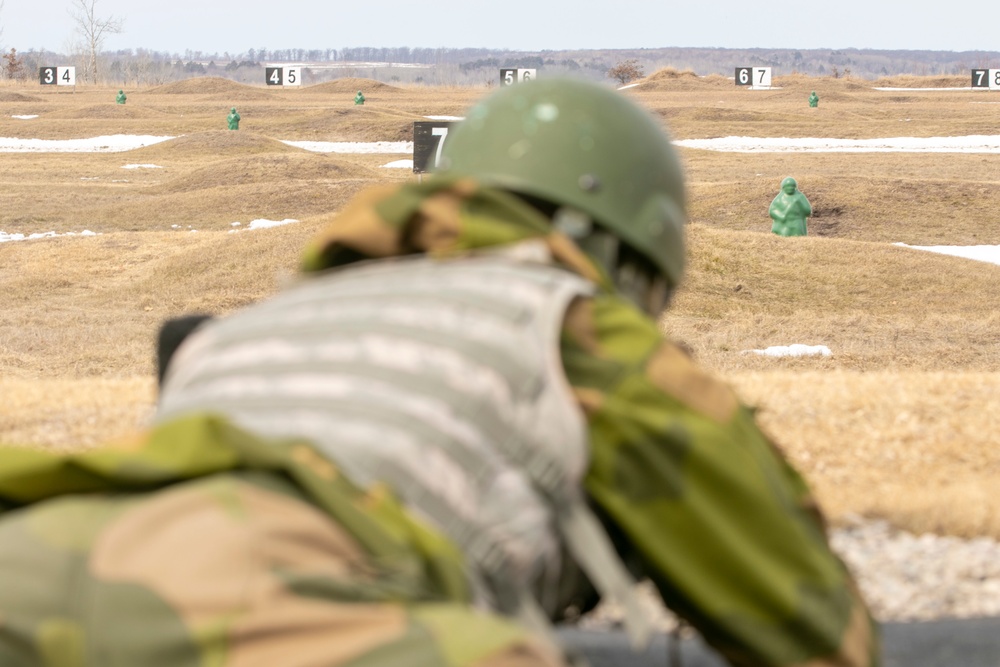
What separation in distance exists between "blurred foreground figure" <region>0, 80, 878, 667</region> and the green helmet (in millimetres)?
293

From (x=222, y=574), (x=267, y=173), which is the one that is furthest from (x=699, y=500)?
(x=267, y=173)

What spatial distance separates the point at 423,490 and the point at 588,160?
2.81ft

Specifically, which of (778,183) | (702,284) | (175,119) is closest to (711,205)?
(778,183)

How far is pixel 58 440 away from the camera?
15.9ft

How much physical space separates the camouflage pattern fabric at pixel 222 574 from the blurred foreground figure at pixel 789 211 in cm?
1476

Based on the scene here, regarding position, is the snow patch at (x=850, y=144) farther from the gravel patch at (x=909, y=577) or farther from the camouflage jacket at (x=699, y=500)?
the camouflage jacket at (x=699, y=500)

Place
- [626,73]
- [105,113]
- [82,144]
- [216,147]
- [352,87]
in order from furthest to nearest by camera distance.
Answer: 1. [626,73]
2. [352,87]
3. [105,113]
4. [82,144]
5. [216,147]

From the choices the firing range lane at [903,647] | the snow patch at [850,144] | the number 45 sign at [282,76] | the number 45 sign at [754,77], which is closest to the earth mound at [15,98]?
the number 45 sign at [282,76]

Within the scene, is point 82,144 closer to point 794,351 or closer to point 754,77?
point 794,351

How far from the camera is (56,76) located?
65750 mm

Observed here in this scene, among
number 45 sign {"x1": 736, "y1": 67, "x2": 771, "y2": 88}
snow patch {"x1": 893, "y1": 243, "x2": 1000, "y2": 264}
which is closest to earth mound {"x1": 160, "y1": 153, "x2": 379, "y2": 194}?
→ snow patch {"x1": 893, "y1": 243, "x2": 1000, "y2": 264}

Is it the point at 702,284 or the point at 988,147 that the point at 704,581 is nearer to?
the point at 702,284

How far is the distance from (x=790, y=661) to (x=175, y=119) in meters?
40.4

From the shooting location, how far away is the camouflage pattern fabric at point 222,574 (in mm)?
1354
